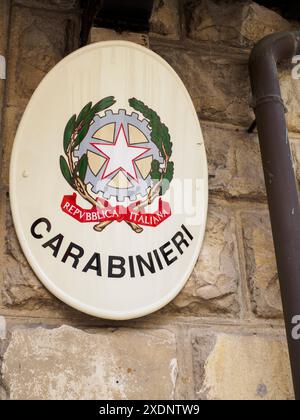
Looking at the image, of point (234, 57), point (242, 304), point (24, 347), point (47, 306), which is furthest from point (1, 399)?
point (234, 57)

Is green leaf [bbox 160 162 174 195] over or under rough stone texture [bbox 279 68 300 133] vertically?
under

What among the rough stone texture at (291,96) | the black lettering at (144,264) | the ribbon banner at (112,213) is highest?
the rough stone texture at (291,96)

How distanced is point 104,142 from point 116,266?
0.34 metres

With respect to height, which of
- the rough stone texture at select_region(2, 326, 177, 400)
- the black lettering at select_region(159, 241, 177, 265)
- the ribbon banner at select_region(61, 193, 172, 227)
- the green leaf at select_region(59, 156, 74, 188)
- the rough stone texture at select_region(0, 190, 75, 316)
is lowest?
the rough stone texture at select_region(2, 326, 177, 400)

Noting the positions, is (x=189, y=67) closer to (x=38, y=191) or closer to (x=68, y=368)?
(x=38, y=191)

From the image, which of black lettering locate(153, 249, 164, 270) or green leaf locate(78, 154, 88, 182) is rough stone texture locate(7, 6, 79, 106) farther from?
black lettering locate(153, 249, 164, 270)

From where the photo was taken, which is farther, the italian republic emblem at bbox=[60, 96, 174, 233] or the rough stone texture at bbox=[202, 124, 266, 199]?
the rough stone texture at bbox=[202, 124, 266, 199]

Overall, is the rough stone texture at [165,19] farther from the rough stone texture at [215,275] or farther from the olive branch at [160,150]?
the rough stone texture at [215,275]

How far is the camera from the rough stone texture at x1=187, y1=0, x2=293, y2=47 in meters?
1.99

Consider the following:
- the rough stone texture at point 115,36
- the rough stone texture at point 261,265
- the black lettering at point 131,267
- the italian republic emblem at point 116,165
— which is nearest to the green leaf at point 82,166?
the italian republic emblem at point 116,165

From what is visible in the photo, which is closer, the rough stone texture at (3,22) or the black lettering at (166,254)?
the black lettering at (166,254)

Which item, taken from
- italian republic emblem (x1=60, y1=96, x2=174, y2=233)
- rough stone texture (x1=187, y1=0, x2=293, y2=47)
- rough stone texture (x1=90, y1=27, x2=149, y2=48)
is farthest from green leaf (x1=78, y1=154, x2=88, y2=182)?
rough stone texture (x1=187, y1=0, x2=293, y2=47)

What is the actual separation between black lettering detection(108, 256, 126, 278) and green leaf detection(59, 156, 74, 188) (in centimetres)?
22

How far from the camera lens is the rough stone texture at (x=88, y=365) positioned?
4.82ft
